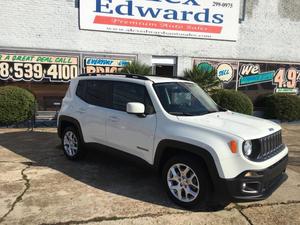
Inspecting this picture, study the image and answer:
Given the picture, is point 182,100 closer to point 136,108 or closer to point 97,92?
point 136,108

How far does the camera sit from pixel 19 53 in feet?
36.7

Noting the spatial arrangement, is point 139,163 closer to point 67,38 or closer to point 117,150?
point 117,150

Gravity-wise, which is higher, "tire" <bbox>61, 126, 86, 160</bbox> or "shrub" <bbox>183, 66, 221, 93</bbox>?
"shrub" <bbox>183, 66, 221, 93</bbox>

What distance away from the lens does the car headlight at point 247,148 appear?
4.14 metres

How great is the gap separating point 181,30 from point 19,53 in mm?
6050

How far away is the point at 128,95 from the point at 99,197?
5.60 feet

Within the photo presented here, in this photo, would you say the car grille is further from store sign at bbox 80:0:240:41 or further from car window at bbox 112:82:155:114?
store sign at bbox 80:0:240:41

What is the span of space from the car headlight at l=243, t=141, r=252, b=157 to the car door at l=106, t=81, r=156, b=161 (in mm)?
1360

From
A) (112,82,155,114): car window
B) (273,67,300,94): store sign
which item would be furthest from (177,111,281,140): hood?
(273,67,300,94): store sign

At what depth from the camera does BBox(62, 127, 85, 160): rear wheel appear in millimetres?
6555

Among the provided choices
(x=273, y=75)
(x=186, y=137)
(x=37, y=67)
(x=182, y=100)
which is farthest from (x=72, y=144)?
(x=273, y=75)

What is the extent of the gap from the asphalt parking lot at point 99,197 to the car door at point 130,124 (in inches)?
16.6

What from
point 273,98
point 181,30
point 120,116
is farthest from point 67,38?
point 273,98

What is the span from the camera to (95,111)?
19.6ft
